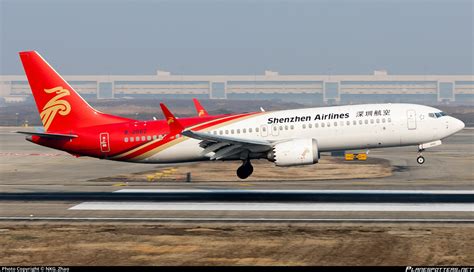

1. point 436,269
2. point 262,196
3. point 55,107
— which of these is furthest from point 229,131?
point 436,269

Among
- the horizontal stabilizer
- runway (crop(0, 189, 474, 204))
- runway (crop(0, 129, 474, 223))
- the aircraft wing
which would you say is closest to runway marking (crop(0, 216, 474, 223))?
runway (crop(0, 129, 474, 223))

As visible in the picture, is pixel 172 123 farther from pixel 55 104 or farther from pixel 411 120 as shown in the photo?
pixel 411 120

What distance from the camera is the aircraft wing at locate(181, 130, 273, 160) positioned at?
1927 inches

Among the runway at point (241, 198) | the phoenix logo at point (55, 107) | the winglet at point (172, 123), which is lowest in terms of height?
the runway at point (241, 198)

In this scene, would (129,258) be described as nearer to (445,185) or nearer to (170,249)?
(170,249)

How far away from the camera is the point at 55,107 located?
2074 inches

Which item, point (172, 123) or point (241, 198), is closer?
point (241, 198)

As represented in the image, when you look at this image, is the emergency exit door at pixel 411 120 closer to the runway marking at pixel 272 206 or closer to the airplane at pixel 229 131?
the airplane at pixel 229 131

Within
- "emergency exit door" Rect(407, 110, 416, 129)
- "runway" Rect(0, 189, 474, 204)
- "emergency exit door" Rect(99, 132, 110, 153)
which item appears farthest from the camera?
"emergency exit door" Rect(99, 132, 110, 153)

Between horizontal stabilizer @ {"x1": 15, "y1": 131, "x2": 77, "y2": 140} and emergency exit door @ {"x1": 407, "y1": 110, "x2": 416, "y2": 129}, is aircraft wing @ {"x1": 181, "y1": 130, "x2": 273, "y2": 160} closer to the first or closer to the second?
horizontal stabilizer @ {"x1": 15, "y1": 131, "x2": 77, "y2": 140}

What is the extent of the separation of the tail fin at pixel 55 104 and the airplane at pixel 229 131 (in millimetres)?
69

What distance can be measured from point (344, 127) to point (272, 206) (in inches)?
381

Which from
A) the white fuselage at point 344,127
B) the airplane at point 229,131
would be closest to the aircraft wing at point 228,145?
the airplane at point 229,131

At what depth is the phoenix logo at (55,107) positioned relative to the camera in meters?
52.7
